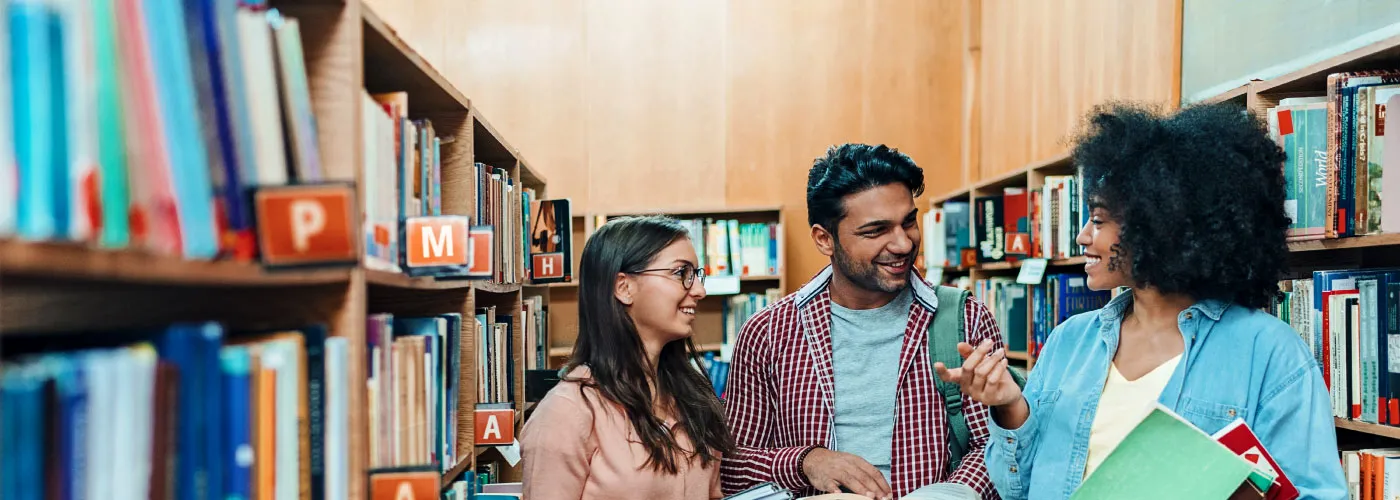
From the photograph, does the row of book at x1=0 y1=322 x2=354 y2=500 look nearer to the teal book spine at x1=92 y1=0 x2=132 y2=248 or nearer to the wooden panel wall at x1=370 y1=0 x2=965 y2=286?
the teal book spine at x1=92 y1=0 x2=132 y2=248

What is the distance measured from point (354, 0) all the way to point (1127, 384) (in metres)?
1.44

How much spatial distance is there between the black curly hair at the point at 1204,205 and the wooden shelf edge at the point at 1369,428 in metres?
0.36

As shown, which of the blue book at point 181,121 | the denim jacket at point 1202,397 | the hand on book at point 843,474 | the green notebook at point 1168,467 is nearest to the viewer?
the blue book at point 181,121

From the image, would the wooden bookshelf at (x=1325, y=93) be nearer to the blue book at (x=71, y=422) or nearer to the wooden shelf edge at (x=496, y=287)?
the wooden shelf edge at (x=496, y=287)

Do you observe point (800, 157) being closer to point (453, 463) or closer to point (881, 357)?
point (881, 357)

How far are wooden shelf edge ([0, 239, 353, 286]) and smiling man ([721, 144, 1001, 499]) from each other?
1351 millimetres

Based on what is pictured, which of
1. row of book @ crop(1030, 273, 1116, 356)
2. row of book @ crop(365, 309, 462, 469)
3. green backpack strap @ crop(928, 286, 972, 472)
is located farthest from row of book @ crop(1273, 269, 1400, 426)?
row of book @ crop(365, 309, 462, 469)

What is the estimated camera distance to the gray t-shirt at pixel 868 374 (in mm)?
2109

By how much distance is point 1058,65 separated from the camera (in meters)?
4.31

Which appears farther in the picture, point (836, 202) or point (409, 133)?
point (836, 202)

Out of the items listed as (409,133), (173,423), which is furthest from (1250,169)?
(173,423)

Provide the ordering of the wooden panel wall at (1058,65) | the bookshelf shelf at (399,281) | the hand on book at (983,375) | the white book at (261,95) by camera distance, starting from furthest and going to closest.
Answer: the wooden panel wall at (1058,65) → the hand on book at (983,375) → the bookshelf shelf at (399,281) → the white book at (261,95)

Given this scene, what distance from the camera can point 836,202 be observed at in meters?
2.29

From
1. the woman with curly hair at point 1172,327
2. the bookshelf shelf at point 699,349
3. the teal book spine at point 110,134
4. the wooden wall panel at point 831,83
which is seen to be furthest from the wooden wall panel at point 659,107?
the teal book spine at point 110,134
